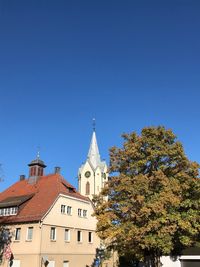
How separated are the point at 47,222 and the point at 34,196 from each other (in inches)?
199

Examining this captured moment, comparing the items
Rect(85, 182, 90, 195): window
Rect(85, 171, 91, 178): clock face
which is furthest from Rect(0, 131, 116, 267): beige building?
Rect(85, 171, 91, 178): clock face

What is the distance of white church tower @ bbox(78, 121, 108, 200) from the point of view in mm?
84875

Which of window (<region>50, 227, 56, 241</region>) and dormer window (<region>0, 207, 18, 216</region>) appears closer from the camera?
window (<region>50, 227, 56, 241</region>)

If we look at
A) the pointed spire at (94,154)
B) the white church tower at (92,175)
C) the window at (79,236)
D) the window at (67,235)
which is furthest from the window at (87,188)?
the window at (67,235)

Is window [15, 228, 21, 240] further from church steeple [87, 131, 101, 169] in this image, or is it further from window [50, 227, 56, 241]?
church steeple [87, 131, 101, 169]

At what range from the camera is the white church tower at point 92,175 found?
8488cm

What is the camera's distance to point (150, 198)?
23766 mm

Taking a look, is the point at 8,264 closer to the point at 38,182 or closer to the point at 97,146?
the point at 38,182

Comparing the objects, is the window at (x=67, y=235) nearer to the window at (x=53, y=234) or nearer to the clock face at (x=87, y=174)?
the window at (x=53, y=234)

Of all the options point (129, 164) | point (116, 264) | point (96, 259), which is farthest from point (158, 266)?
point (116, 264)

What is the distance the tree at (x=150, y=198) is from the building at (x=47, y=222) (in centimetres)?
870

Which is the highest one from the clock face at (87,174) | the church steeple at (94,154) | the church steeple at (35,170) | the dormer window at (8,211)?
the church steeple at (94,154)

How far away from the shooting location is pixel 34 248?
105 ft

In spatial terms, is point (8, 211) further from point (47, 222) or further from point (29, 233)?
point (47, 222)
